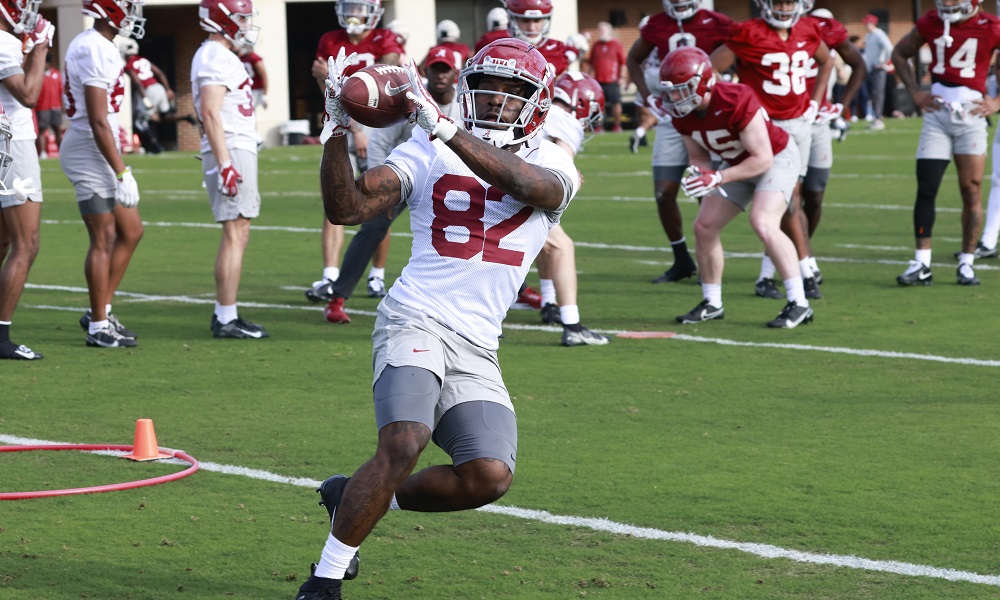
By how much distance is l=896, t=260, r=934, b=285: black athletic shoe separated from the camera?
11445mm

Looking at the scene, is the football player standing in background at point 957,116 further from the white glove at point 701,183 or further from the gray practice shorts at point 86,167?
the gray practice shorts at point 86,167

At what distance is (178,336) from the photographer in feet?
32.0

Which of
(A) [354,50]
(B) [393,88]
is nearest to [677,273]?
(A) [354,50]

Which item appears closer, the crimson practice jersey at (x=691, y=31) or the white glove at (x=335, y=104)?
the white glove at (x=335, y=104)

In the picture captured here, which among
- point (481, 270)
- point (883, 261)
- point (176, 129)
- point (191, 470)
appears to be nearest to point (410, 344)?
point (481, 270)

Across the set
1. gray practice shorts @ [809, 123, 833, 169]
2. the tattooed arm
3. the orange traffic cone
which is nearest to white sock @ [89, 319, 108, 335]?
the orange traffic cone

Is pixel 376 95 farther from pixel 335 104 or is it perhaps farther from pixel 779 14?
pixel 779 14

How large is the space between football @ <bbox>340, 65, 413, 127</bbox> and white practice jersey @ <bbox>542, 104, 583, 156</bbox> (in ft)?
16.0

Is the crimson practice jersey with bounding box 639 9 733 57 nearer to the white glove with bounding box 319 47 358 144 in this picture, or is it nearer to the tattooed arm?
the tattooed arm

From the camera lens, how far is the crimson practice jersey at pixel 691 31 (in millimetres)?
11859

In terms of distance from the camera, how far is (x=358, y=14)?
446 inches

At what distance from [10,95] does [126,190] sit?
867 millimetres

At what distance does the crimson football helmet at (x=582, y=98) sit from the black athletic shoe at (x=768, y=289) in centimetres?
228

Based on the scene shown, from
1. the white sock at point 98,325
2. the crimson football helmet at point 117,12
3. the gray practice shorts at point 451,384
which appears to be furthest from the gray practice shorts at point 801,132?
the gray practice shorts at point 451,384
